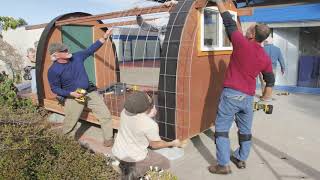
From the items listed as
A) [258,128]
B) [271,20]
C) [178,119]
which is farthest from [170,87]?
[271,20]

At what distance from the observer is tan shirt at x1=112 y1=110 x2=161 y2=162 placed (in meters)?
3.30

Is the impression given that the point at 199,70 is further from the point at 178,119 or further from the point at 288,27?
the point at 288,27

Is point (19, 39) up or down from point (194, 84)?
up

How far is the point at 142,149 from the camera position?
3.49 metres

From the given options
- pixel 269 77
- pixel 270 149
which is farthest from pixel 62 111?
pixel 269 77

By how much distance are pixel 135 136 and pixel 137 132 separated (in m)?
0.07

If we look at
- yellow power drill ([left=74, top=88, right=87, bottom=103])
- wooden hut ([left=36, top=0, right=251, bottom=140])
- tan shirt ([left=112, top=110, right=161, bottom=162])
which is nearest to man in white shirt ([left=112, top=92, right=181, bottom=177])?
tan shirt ([left=112, top=110, right=161, bottom=162])

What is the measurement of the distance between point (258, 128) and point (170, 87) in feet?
8.92

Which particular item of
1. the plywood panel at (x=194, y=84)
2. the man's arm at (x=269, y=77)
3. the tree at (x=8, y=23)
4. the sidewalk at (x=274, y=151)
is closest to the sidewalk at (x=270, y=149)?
the sidewalk at (x=274, y=151)

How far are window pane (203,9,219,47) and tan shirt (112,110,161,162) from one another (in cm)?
267

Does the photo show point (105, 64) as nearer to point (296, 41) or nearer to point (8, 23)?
point (296, 41)

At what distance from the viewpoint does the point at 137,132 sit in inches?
132

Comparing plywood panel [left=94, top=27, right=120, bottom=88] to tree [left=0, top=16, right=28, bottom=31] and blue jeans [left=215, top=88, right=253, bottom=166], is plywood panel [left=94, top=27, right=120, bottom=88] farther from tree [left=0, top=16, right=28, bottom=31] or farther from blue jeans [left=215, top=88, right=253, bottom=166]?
tree [left=0, top=16, right=28, bottom=31]

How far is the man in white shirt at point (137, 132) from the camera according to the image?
3.28 m
